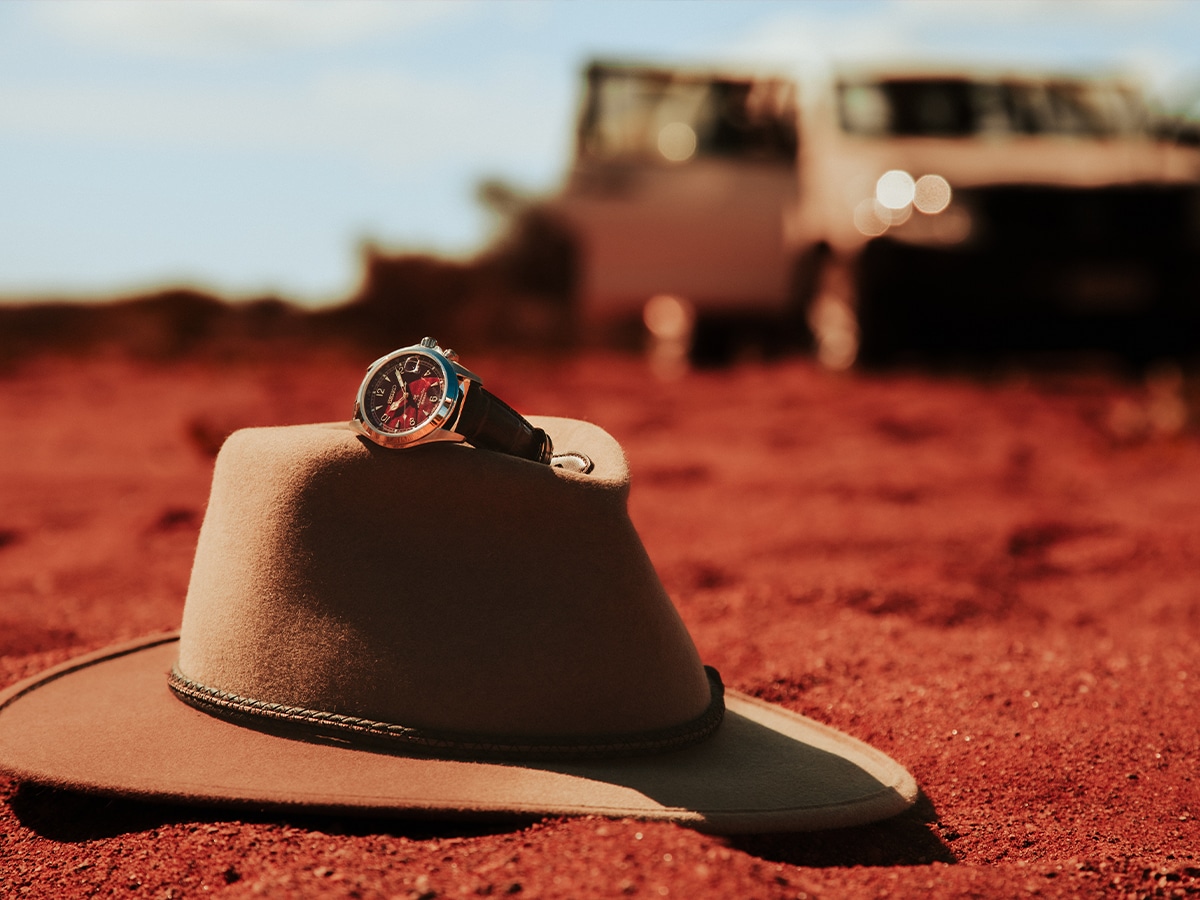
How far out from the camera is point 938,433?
5.90 meters

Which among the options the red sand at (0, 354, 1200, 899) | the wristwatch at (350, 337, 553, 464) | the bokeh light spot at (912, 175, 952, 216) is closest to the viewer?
the red sand at (0, 354, 1200, 899)

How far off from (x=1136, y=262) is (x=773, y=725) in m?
6.14

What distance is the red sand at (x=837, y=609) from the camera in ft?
5.37

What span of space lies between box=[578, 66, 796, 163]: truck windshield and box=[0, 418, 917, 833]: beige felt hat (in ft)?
21.2

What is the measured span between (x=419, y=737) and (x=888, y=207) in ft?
19.3

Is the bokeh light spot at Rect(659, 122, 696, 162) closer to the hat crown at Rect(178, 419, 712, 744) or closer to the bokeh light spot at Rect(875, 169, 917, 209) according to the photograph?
the bokeh light spot at Rect(875, 169, 917, 209)

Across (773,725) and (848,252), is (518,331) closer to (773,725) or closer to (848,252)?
(848,252)

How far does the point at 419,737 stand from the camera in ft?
5.76

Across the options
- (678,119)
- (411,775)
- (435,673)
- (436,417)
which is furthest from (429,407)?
(678,119)

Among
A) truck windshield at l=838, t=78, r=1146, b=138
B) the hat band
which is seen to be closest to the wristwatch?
the hat band

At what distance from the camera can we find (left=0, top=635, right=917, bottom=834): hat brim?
1676 mm

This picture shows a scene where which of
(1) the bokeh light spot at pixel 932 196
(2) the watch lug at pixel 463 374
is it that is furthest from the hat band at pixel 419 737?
(1) the bokeh light spot at pixel 932 196

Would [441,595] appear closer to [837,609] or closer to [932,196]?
[837,609]

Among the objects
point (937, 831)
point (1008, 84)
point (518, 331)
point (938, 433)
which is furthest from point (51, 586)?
point (518, 331)
